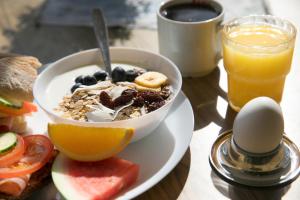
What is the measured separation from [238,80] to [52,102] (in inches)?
18.0

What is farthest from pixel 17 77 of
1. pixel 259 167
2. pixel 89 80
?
pixel 259 167

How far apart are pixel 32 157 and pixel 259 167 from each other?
47 cm

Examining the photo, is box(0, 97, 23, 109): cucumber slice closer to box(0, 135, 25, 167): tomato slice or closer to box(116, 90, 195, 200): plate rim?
box(0, 135, 25, 167): tomato slice

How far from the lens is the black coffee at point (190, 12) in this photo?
121 cm

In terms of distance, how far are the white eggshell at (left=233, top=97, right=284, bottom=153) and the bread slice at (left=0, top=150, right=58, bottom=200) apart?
40 centimetres

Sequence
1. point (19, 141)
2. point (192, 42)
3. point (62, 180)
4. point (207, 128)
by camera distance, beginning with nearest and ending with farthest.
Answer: point (62, 180) → point (19, 141) → point (207, 128) → point (192, 42)

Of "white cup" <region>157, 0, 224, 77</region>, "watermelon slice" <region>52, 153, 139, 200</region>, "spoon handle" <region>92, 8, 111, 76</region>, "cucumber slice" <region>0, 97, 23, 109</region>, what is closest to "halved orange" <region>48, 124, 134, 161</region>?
"watermelon slice" <region>52, 153, 139, 200</region>

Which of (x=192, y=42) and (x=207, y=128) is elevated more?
(x=192, y=42)

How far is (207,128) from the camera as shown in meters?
1.05

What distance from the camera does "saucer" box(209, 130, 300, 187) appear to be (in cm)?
87

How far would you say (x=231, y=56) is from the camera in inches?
41.9

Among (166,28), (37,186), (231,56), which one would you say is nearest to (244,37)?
(231,56)

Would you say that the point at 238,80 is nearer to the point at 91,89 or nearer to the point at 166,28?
the point at 166,28

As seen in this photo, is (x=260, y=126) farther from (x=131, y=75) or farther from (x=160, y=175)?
(x=131, y=75)
